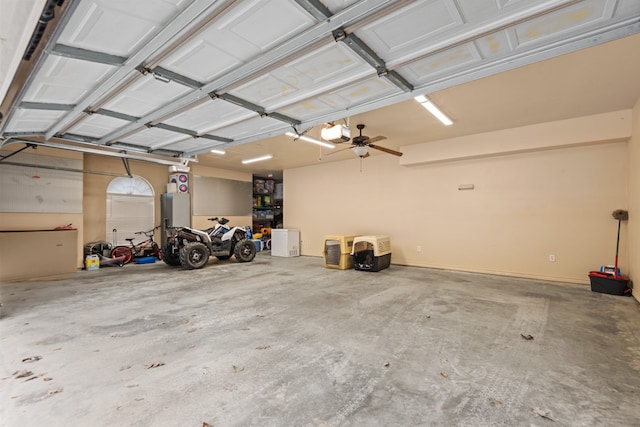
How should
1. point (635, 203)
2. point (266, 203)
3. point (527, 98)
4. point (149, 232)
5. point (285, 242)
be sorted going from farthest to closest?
point (266, 203) → point (285, 242) → point (149, 232) → point (635, 203) → point (527, 98)

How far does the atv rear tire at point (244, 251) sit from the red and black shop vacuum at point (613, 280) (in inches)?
272

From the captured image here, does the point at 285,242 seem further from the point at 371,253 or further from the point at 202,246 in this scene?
the point at 371,253

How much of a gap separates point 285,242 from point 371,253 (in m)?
3.23

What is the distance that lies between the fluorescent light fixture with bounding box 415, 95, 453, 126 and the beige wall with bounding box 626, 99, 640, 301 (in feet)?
8.25

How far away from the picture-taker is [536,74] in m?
3.25

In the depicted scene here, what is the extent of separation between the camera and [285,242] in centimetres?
865

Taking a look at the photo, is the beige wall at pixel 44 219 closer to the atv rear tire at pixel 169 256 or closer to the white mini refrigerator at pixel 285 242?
the atv rear tire at pixel 169 256

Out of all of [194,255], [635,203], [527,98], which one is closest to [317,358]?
[527,98]

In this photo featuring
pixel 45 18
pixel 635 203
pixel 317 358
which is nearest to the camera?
pixel 45 18

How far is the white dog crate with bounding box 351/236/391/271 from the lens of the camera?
6137 millimetres

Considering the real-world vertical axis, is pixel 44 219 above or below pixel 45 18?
below

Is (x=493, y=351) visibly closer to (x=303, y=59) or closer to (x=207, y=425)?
(x=207, y=425)

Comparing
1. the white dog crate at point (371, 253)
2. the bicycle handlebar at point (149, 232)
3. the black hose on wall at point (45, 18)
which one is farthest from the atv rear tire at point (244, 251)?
the black hose on wall at point (45, 18)

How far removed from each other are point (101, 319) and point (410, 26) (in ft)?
13.7
